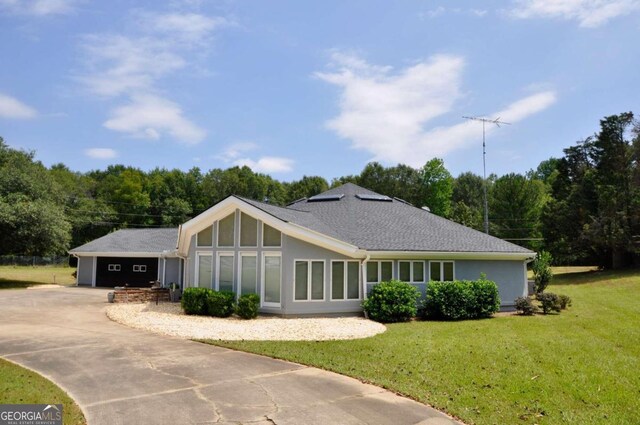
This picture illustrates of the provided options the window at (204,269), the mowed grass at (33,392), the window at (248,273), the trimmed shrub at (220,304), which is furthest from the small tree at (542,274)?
the mowed grass at (33,392)

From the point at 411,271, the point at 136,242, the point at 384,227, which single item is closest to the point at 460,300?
the point at 411,271

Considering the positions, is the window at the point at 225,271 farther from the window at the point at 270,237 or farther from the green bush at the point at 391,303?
the green bush at the point at 391,303

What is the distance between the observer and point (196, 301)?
18.0m

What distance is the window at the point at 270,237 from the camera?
59.5ft

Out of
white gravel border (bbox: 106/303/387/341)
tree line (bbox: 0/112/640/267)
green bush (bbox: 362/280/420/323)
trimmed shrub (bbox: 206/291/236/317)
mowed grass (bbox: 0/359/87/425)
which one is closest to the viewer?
mowed grass (bbox: 0/359/87/425)

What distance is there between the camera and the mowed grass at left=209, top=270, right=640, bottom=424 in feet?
25.0

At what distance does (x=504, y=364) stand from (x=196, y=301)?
12.0 meters

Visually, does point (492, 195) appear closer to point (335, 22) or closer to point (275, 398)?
point (335, 22)

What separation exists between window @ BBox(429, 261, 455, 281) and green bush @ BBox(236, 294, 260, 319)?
7937 mm

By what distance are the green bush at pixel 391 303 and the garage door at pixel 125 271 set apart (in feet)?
65.7

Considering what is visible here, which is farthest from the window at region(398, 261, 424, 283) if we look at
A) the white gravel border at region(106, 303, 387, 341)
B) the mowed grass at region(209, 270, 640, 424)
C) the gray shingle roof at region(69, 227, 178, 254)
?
the gray shingle roof at region(69, 227, 178, 254)

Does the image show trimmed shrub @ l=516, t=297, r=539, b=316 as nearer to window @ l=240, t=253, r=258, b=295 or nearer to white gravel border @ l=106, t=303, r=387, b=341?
white gravel border @ l=106, t=303, r=387, b=341

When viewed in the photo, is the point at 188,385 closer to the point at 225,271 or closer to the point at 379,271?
the point at 225,271

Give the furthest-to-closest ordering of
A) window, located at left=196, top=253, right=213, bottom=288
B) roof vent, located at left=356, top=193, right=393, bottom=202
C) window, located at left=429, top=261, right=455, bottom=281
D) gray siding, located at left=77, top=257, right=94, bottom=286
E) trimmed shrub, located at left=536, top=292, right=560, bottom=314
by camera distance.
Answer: gray siding, located at left=77, top=257, right=94, bottom=286
roof vent, located at left=356, top=193, right=393, bottom=202
window, located at left=429, top=261, right=455, bottom=281
trimmed shrub, located at left=536, top=292, right=560, bottom=314
window, located at left=196, top=253, right=213, bottom=288
